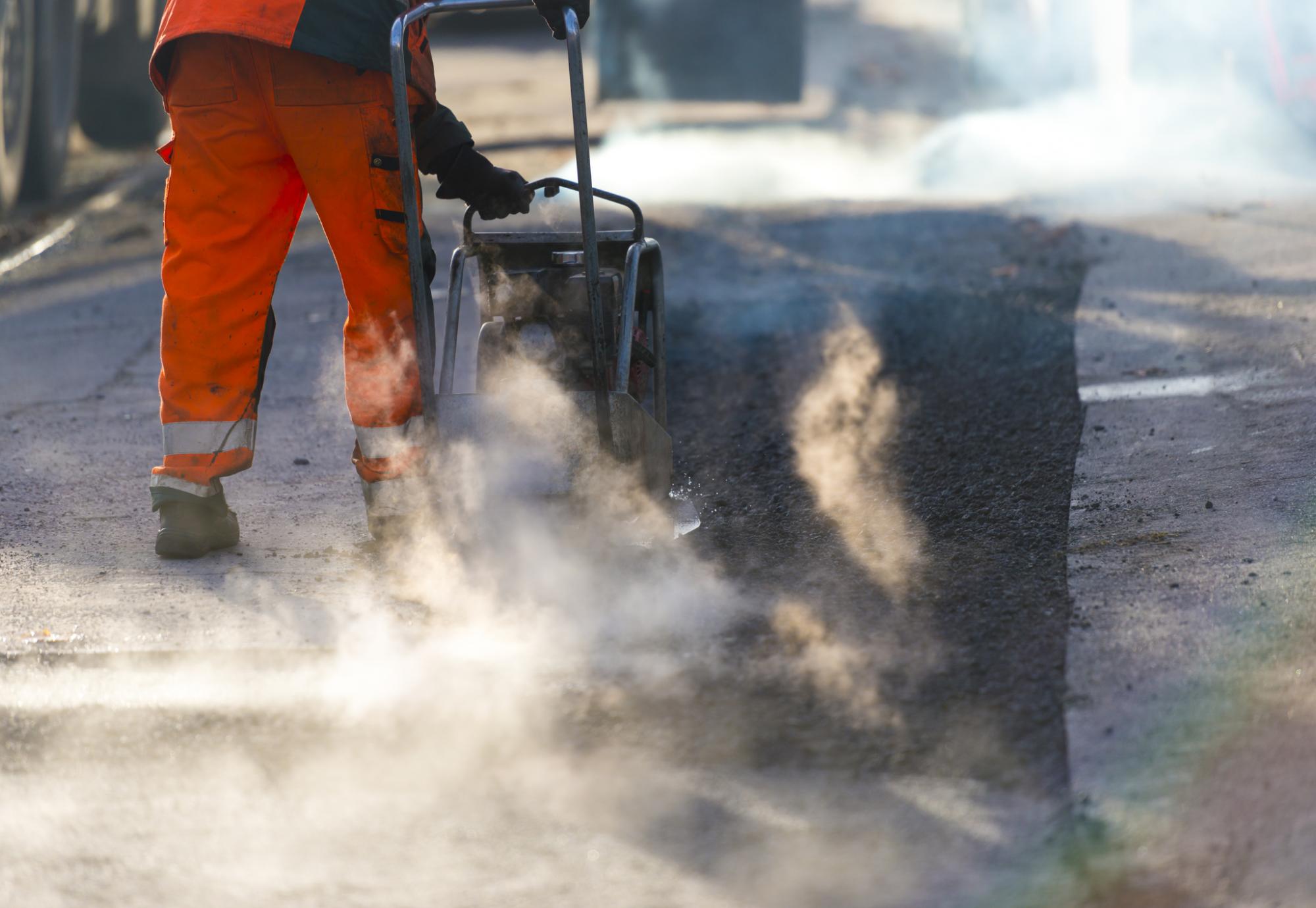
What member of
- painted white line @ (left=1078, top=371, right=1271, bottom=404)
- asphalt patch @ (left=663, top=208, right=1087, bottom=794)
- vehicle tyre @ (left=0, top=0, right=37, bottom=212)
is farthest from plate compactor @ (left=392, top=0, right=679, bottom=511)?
vehicle tyre @ (left=0, top=0, right=37, bottom=212)

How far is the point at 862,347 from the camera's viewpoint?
4.43 meters

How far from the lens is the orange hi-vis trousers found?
9.23ft

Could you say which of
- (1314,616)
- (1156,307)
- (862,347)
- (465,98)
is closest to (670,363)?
(862,347)

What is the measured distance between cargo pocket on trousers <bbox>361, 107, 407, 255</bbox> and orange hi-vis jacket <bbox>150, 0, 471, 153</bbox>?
96 mm

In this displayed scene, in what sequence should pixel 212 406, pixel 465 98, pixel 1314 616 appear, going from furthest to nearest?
pixel 465 98
pixel 212 406
pixel 1314 616

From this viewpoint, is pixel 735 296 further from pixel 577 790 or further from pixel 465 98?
pixel 465 98

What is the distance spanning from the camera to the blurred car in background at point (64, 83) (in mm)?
7328

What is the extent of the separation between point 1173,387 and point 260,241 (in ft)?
7.51

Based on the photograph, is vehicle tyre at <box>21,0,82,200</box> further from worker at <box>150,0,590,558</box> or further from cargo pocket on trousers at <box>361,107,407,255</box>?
cargo pocket on trousers at <box>361,107,407,255</box>

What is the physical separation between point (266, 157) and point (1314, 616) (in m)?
2.07

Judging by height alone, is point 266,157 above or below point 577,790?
above

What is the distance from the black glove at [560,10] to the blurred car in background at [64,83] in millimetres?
5297

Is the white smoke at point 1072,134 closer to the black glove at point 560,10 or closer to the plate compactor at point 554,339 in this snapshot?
the plate compactor at point 554,339

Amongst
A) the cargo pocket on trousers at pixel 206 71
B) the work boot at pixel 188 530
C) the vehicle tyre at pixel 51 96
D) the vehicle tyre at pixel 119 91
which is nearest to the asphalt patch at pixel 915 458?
the work boot at pixel 188 530
